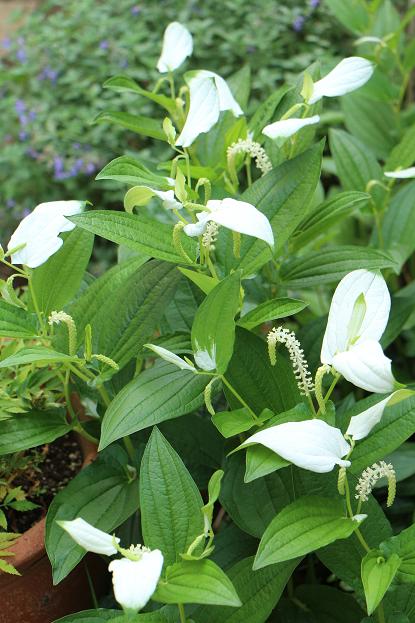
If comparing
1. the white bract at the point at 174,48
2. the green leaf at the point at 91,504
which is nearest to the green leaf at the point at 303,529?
the green leaf at the point at 91,504

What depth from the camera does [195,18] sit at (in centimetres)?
234

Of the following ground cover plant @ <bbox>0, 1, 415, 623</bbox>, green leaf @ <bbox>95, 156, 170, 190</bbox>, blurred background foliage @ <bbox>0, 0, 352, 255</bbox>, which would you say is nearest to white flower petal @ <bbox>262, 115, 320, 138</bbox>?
ground cover plant @ <bbox>0, 1, 415, 623</bbox>

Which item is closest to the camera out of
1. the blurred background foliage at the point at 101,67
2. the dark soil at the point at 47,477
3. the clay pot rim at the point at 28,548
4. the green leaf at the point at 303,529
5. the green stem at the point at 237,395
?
the green leaf at the point at 303,529

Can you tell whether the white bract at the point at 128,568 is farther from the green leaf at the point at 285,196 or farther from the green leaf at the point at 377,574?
the green leaf at the point at 285,196

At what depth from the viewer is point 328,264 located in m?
1.03

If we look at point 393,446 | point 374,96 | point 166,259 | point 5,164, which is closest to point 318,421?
point 393,446

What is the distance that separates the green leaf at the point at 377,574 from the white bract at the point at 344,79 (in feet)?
1.67

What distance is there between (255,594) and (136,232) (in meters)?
0.39

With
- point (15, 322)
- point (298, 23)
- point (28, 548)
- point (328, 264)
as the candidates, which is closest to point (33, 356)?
point (15, 322)

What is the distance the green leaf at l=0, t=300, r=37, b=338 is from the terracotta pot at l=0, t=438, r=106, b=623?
0.26 meters

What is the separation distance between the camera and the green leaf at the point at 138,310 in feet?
2.99

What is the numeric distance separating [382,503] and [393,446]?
18.1 inches

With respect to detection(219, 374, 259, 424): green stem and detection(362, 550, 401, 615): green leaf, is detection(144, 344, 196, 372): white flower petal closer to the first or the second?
detection(219, 374, 259, 424): green stem

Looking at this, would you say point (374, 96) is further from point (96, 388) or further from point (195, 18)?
point (195, 18)
